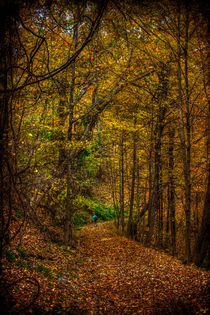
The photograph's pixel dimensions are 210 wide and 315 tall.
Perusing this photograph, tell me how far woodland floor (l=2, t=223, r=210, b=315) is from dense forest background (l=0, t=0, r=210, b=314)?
2.81 ft

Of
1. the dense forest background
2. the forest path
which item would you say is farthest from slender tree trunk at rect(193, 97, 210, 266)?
the forest path

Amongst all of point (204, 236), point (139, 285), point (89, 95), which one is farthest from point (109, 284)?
point (89, 95)

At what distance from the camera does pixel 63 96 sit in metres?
7.84

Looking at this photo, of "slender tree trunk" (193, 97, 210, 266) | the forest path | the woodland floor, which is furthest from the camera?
"slender tree trunk" (193, 97, 210, 266)

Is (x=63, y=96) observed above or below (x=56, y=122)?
above

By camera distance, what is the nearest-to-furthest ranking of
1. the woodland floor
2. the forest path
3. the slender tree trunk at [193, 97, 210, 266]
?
1. the woodland floor
2. the forest path
3. the slender tree trunk at [193, 97, 210, 266]

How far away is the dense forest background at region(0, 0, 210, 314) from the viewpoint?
2773 mm

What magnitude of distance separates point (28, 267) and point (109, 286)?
2.26 meters

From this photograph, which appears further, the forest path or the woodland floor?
the forest path

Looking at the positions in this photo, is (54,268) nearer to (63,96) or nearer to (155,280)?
(155,280)

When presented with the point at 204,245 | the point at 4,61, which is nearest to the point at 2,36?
the point at 4,61

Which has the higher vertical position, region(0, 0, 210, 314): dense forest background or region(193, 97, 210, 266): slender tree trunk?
region(0, 0, 210, 314): dense forest background

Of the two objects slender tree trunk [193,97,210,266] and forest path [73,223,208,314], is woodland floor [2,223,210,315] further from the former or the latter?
slender tree trunk [193,97,210,266]

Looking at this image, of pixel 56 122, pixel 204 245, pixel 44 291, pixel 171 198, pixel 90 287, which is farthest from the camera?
pixel 171 198
